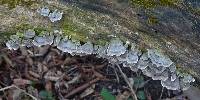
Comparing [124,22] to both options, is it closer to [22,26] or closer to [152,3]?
[152,3]

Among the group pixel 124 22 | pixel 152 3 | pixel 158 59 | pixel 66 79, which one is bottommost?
pixel 66 79

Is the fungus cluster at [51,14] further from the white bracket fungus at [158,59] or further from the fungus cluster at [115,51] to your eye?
the white bracket fungus at [158,59]

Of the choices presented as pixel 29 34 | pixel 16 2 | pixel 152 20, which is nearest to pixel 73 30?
pixel 29 34

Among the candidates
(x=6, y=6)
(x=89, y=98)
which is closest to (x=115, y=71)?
(x=89, y=98)

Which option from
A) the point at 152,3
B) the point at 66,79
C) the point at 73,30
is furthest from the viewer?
the point at 66,79

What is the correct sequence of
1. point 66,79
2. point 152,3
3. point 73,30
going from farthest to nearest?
point 66,79 < point 73,30 < point 152,3

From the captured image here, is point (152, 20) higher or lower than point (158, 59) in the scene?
higher

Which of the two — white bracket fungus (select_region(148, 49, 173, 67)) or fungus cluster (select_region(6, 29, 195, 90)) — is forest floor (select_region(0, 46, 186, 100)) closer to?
fungus cluster (select_region(6, 29, 195, 90))

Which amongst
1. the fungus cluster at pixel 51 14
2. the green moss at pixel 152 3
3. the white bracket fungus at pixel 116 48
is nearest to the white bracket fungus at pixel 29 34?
the fungus cluster at pixel 51 14

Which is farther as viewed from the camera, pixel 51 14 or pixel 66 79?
pixel 66 79

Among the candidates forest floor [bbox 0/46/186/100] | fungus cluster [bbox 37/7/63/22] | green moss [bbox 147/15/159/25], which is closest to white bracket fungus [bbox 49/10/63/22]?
fungus cluster [bbox 37/7/63/22]

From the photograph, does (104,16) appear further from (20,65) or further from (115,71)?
(20,65)
